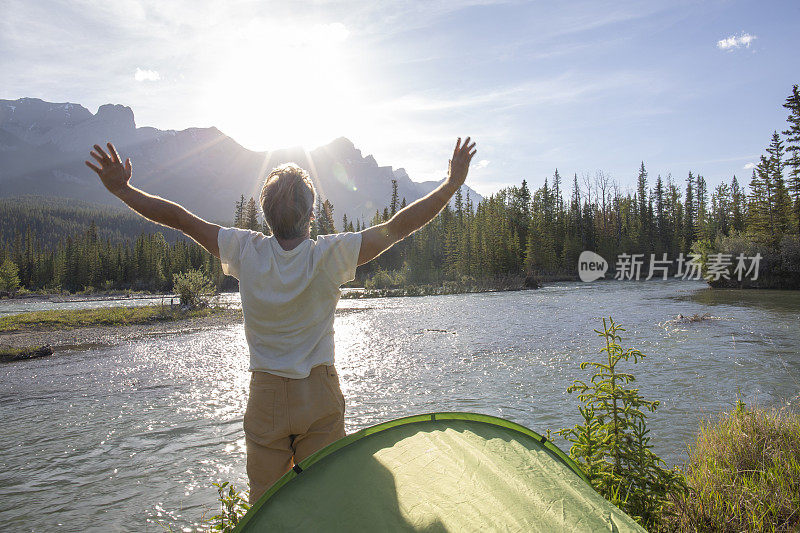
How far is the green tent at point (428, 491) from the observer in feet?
6.34

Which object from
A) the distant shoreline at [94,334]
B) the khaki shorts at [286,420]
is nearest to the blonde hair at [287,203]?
the khaki shorts at [286,420]

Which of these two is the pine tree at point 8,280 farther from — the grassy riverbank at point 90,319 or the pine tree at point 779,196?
the pine tree at point 779,196

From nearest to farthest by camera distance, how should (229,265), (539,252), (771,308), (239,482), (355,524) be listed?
1. (355,524)
2. (229,265)
3. (239,482)
4. (771,308)
5. (539,252)

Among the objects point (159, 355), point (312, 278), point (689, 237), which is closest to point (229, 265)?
point (312, 278)

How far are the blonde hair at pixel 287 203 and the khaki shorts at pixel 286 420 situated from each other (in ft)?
2.22

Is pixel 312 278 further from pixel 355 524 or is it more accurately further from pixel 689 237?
pixel 689 237

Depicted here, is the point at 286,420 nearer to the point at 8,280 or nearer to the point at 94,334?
the point at 94,334

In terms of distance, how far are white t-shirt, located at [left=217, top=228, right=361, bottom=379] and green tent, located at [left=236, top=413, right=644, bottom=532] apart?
0.49 metres

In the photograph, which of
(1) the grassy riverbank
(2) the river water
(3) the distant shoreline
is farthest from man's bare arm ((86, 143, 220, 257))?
(1) the grassy riverbank

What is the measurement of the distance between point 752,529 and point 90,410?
33.5ft

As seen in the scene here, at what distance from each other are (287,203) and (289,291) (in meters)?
0.41

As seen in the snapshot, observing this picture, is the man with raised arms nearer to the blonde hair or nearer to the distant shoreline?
the blonde hair

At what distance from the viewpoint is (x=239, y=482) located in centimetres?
568

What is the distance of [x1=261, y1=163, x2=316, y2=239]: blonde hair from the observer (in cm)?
219
